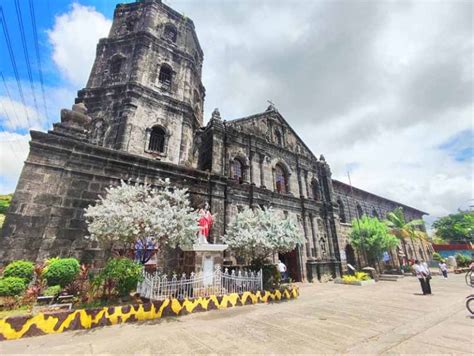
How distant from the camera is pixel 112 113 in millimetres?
13867

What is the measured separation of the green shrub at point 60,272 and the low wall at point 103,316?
167 cm

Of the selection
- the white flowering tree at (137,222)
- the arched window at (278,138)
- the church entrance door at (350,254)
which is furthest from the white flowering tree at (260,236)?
the church entrance door at (350,254)

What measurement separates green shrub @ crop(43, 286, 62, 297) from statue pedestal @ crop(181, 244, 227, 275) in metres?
4.05

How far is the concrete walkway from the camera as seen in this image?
447cm

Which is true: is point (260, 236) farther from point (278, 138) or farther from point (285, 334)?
point (278, 138)

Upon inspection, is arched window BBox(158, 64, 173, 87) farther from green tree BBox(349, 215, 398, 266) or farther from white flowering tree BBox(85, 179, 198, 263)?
green tree BBox(349, 215, 398, 266)

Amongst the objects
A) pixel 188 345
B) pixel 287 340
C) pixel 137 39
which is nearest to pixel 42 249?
pixel 188 345

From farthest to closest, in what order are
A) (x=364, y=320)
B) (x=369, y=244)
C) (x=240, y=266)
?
(x=369, y=244)
(x=240, y=266)
(x=364, y=320)

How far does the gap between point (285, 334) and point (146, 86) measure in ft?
50.1

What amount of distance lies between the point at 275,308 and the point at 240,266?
3.79 metres

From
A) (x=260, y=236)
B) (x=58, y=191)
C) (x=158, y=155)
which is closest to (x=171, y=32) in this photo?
(x=158, y=155)

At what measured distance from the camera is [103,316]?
6.08 metres

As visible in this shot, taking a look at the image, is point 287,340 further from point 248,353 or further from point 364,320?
point 364,320

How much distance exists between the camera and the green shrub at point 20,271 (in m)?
6.51
